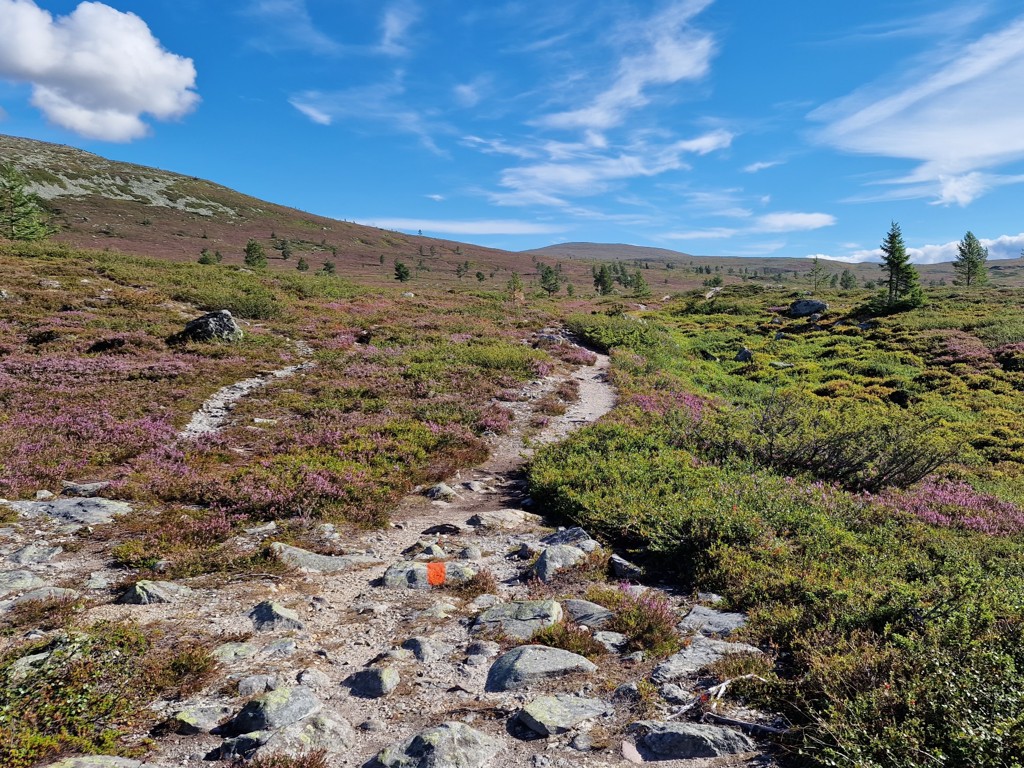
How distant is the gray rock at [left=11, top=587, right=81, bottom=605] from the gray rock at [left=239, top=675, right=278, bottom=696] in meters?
3.00

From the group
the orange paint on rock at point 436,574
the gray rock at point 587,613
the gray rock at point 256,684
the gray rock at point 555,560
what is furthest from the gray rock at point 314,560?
the gray rock at point 587,613

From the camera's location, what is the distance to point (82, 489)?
31.4 ft

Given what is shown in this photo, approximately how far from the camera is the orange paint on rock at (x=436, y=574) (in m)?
7.52

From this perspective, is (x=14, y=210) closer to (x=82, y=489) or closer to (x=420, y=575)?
(x=82, y=489)

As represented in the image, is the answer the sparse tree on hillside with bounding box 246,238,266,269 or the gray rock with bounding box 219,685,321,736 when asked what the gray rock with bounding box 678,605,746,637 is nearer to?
Answer: the gray rock with bounding box 219,685,321,736

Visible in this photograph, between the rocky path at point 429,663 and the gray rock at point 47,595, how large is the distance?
0.21 metres

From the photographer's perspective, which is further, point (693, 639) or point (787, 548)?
point (787, 548)

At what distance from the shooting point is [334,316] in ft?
99.2

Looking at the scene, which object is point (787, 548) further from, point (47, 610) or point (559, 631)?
point (47, 610)

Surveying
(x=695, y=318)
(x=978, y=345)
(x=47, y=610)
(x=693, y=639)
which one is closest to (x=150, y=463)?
(x=47, y=610)

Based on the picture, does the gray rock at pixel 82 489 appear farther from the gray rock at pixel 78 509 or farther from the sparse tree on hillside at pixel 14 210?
the sparse tree on hillside at pixel 14 210

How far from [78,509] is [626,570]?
9654 millimetres

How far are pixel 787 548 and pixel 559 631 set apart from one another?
13.7 feet

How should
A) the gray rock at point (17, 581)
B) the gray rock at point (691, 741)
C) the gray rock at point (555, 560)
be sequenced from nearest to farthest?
the gray rock at point (691, 741) → the gray rock at point (17, 581) → the gray rock at point (555, 560)
